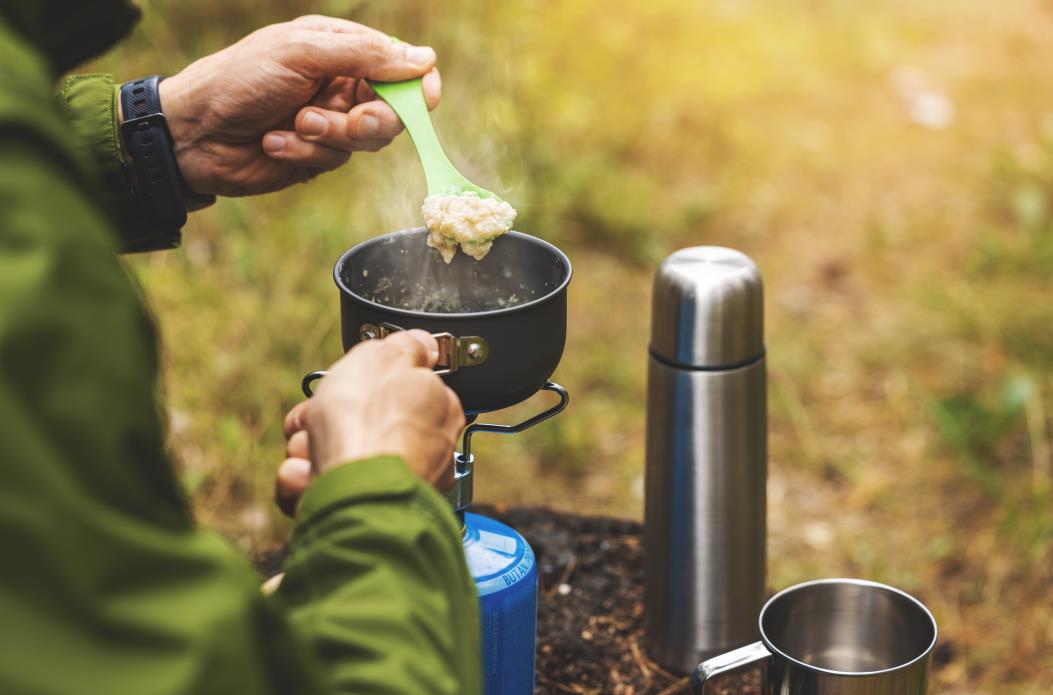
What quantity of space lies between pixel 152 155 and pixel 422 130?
0.55m

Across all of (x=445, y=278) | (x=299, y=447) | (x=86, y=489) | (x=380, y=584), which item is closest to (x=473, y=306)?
(x=445, y=278)

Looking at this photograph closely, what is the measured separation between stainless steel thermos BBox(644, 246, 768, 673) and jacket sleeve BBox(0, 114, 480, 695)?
126 cm

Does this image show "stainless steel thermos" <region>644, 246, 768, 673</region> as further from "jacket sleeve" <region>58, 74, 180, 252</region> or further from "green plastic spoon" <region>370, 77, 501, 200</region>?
"jacket sleeve" <region>58, 74, 180, 252</region>

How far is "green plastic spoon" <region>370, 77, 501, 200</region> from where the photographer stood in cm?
185

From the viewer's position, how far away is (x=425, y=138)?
194 centimetres

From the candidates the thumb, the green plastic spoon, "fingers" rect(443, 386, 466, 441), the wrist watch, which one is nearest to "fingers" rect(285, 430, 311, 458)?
"fingers" rect(443, 386, 466, 441)

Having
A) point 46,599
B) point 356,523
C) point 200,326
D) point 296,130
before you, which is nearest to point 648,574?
point 296,130

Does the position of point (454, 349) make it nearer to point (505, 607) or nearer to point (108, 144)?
point (505, 607)

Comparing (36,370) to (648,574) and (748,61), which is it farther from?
(748,61)

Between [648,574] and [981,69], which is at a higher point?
[981,69]

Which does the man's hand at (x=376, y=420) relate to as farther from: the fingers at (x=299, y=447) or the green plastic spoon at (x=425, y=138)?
the green plastic spoon at (x=425, y=138)

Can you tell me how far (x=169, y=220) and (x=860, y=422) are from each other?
2.52m

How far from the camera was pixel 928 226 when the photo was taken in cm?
477

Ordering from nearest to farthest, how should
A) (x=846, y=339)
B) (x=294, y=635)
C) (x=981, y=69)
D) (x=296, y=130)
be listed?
(x=294, y=635) → (x=296, y=130) → (x=846, y=339) → (x=981, y=69)
